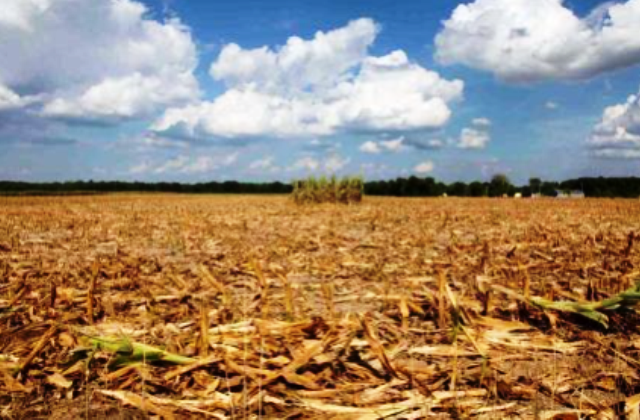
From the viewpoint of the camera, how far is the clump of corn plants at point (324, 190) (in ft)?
87.8

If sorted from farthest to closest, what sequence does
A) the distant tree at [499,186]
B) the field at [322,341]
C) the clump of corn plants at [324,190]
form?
the distant tree at [499,186], the clump of corn plants at [324,190], the field at [322,341]

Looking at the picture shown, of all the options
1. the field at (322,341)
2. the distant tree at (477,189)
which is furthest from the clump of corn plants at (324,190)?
the distant tree at (477,189)

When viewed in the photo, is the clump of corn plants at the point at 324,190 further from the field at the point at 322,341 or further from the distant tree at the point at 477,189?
the distant tree at the point at 477,189

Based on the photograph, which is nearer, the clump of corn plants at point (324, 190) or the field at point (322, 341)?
the field at point (322, 341)

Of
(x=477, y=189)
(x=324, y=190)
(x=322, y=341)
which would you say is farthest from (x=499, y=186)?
(x=322, y=341)

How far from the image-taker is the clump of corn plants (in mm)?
26766

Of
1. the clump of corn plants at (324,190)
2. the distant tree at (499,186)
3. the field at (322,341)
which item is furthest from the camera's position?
the distant tree at (499,186)

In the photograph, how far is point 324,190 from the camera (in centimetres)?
2680

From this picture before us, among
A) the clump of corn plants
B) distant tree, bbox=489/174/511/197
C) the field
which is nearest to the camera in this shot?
the field

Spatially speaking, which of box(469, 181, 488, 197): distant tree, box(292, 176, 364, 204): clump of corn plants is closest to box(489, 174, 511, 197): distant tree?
box(469, 181, 488, 197): distant tree

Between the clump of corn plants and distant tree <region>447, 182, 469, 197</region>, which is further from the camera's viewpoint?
distant tree <region>447, 182, 469, 197</region>

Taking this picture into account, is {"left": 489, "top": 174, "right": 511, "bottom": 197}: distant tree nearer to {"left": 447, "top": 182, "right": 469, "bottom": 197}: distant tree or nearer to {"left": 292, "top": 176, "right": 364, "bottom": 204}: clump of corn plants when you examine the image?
{"left": 447, "top": 182, "right": 469, "bottom": 197}: distant tree

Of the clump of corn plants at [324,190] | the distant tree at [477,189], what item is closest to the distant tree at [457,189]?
the distant tree at [477,189]

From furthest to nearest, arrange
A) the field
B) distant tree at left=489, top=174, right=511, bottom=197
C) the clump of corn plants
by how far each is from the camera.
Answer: distant tree at left=489, top=174, right=511, bottom=197 → the clump of corn plants → the field
